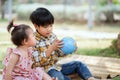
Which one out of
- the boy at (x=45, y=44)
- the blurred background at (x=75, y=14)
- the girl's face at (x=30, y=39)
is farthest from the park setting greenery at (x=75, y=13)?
the girl's face at (x=30, y=39)

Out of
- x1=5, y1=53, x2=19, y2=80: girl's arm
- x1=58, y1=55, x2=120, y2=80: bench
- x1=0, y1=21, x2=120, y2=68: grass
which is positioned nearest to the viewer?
x1=5, y1=53, x2=19, y2=80: girl's arm

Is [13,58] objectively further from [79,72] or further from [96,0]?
[96,0]

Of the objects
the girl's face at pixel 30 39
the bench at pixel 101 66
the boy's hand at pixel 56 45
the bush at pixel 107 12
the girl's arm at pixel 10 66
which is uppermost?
the girl's face at pixel 30 39

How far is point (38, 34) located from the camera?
157 inches

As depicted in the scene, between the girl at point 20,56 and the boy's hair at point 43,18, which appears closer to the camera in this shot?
the girl at point 20,56

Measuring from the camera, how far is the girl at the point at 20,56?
356 centimetres

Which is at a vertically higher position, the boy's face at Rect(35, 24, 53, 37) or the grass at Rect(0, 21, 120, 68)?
the boy's face at Rect(35, 24, 53, 37)

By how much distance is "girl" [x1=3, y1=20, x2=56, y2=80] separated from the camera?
3559mm

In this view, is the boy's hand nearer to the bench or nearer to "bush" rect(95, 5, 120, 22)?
the bench

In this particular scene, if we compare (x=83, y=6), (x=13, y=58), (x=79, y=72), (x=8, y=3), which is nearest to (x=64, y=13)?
(x=83, y=6)

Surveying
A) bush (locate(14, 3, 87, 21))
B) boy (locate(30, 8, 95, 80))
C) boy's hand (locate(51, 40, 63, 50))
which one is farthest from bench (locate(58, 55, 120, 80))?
bush (locate(14, 3, 87, 21))

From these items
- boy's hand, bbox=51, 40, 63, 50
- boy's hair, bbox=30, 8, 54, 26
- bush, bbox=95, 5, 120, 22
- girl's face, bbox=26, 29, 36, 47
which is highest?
boy's hair, bbox=30, 8, 54, 26

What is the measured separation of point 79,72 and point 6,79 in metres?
1.14

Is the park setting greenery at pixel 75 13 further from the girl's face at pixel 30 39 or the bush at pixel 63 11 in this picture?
the girl's face at pixel 30 39
